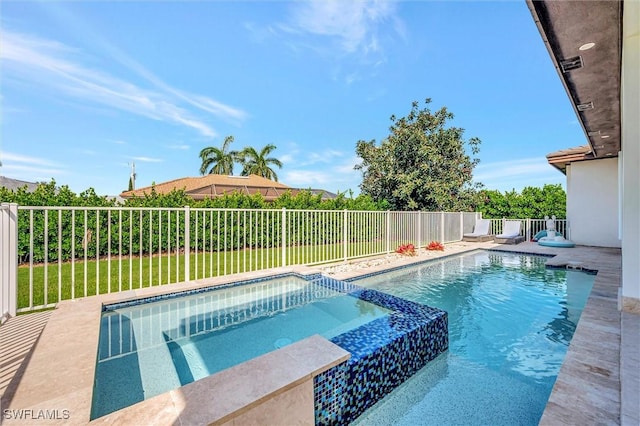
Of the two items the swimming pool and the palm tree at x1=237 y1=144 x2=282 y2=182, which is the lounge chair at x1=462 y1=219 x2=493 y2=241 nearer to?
the swimming pool

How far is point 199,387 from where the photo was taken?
6.45ft

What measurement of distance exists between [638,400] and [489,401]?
3.44 feet

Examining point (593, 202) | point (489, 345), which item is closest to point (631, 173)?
point (489, 345)

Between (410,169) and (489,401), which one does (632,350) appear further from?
(410,169)

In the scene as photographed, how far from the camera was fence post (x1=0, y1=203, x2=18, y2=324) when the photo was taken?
3520 millimetres

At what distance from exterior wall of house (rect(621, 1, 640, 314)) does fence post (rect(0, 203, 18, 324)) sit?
8184 millimetres

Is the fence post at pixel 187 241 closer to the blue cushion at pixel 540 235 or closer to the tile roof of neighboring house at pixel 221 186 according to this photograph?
the tile roof of neighboring house at pixel 221 186

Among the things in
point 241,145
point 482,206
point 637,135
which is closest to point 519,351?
point 637,135

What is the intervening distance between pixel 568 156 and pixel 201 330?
1463cm

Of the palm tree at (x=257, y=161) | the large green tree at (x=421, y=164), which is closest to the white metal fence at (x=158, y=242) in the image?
the large green tree at (x=421, y=164)

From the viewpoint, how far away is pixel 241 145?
27.6 meters

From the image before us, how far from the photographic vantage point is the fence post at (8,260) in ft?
11.5

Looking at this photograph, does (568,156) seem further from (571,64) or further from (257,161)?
(257,161)

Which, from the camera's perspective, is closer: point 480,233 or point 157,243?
point 157,243
